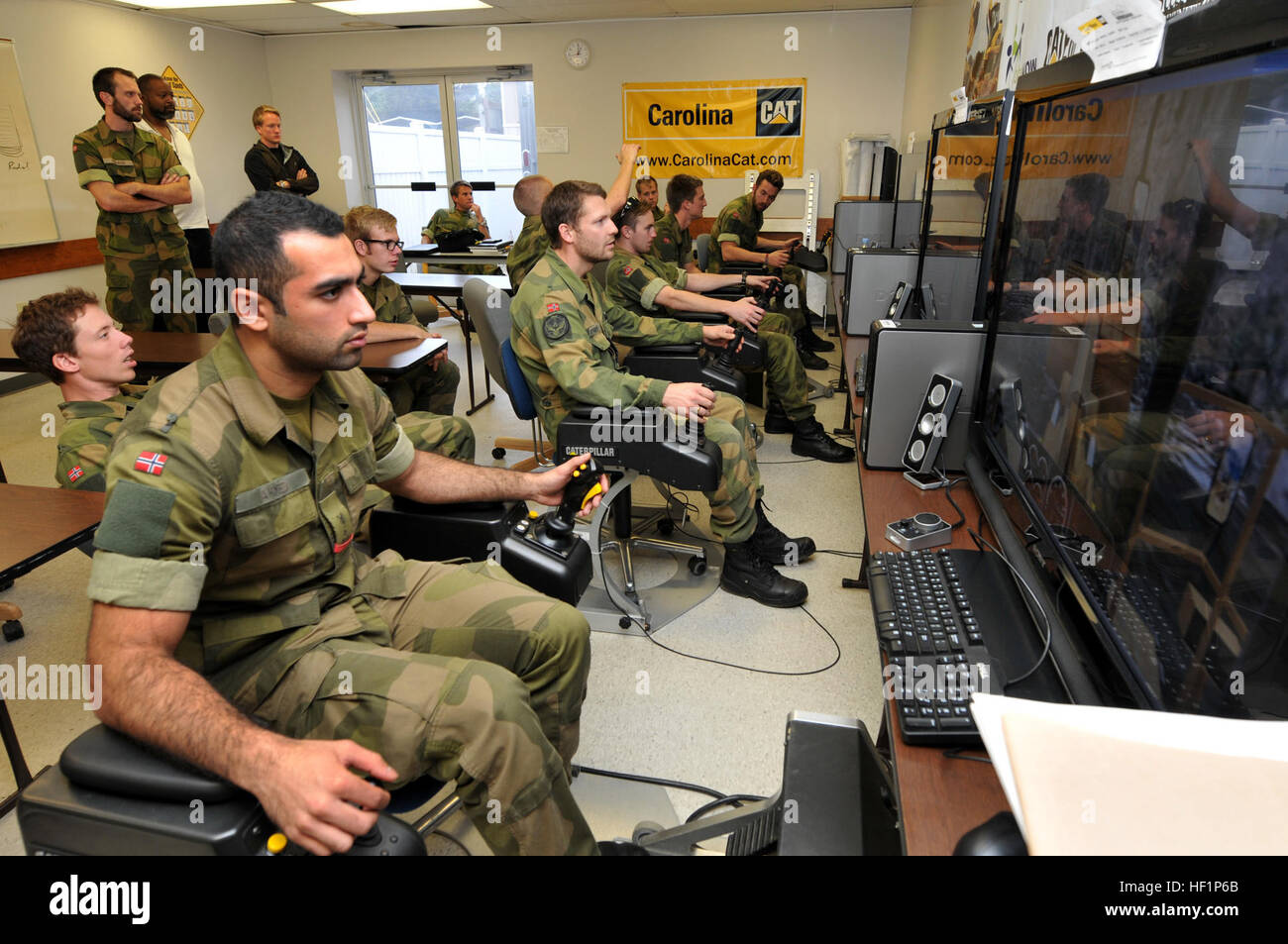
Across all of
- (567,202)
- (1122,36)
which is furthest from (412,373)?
(1122,36)

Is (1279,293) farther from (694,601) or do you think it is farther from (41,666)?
(41,666)

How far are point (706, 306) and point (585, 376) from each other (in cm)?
133

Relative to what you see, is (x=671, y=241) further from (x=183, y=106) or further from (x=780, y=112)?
(x=183, y=106)

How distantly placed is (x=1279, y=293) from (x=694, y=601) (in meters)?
1.99

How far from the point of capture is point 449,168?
7.41 meters

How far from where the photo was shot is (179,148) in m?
4.86

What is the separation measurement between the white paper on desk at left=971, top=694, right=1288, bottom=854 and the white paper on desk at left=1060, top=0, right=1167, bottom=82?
735 millimetres

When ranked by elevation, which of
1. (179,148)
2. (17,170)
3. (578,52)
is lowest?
(17,170)

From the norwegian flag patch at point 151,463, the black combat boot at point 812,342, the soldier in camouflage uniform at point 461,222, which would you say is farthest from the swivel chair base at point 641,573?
the soldier in camouflage uniform at point 461,222

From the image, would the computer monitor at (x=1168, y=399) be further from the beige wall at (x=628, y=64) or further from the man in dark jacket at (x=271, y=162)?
the beige wall at (x=628, y=64)

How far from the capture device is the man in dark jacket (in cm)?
540

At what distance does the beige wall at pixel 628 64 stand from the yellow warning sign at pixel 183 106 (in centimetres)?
101

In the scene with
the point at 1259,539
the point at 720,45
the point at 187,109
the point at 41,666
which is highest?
the point at 720,45
